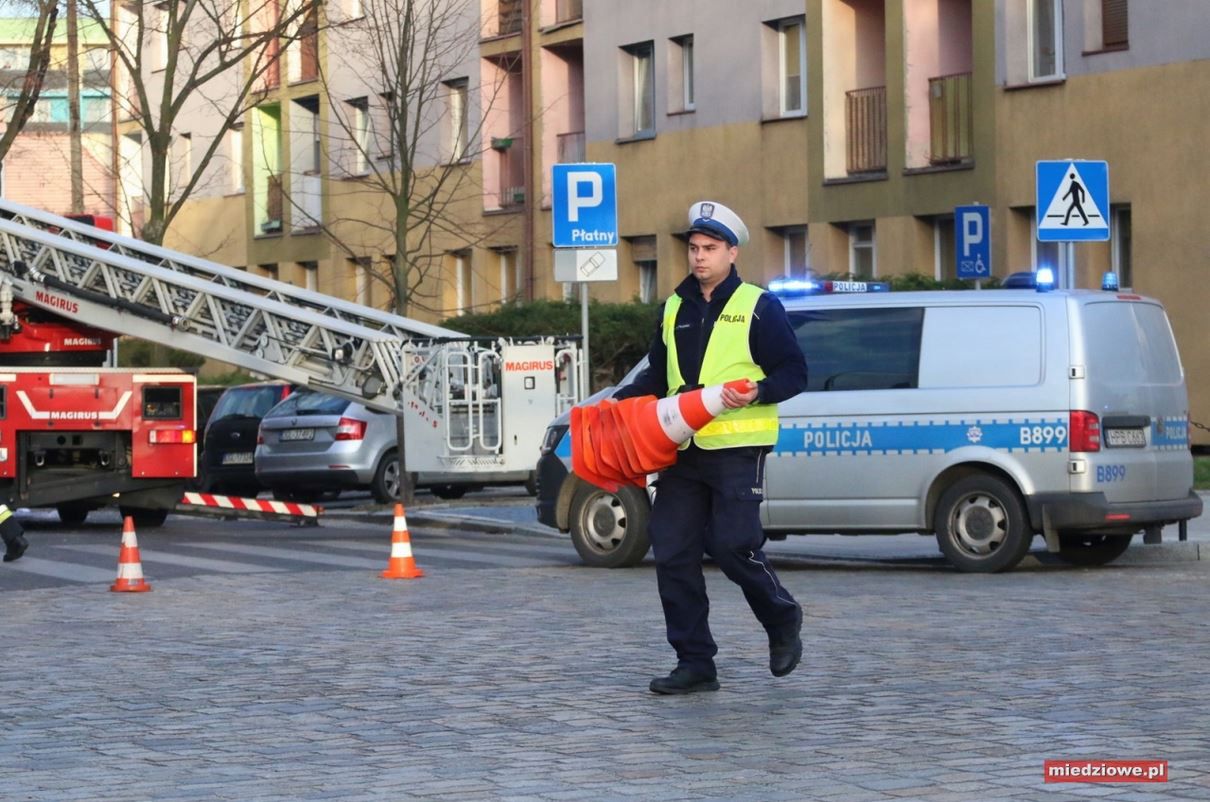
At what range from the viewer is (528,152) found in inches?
1516

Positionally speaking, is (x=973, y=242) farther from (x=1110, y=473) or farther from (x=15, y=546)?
(x=15, y=546)

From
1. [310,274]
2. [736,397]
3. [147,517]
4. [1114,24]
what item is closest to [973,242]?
[147,517]

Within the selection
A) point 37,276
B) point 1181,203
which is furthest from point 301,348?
point 1181,203

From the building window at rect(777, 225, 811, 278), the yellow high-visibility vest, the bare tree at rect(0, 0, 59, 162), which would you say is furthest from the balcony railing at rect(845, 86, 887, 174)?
the yellow high-visibility vest

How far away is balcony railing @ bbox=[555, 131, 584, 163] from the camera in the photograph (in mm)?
37719

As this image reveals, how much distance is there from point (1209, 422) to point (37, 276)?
43.7 ft

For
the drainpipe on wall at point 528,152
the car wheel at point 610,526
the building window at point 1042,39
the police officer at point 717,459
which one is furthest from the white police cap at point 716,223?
the drainpipe on wall at point 528,152

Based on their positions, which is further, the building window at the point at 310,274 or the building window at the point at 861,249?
the building window at the point at 310,274

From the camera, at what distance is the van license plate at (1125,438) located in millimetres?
14086

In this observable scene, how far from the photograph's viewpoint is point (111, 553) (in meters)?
17.6

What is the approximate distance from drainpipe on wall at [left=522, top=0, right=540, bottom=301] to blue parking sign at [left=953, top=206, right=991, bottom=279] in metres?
18.8

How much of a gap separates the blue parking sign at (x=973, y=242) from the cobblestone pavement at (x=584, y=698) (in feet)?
21.4

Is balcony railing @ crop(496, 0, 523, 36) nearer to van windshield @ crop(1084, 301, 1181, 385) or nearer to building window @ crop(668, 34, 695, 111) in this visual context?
building window @ crop(668, 34, 695, 111)

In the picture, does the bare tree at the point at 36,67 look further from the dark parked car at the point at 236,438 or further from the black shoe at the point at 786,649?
the black shoe at the point at 786,649
